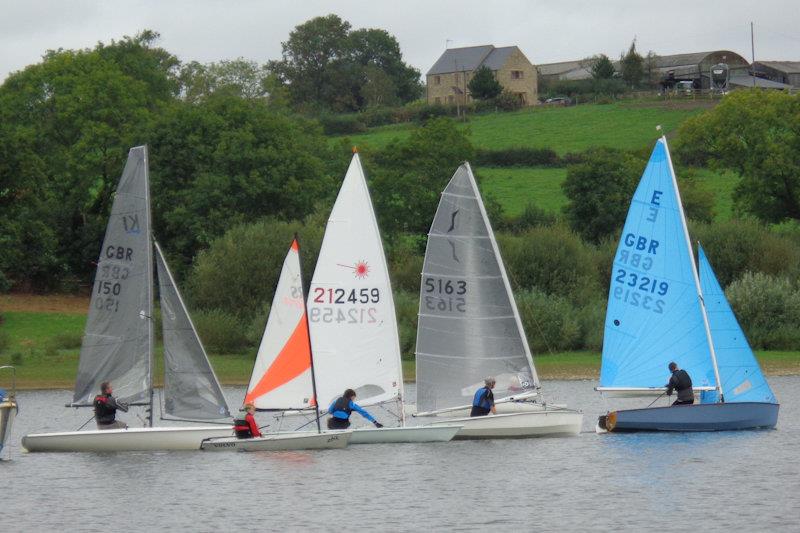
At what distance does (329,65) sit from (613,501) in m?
132

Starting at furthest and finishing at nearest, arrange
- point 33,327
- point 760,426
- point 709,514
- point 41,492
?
1. point 33,327
2. point 760,426
3. point 41,492
4. point 709,514

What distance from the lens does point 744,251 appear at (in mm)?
71375

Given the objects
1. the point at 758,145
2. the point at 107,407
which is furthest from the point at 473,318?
the point at 758,145

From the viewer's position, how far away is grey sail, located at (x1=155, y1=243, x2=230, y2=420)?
35656 millimetres

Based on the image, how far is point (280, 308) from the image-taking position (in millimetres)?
36219

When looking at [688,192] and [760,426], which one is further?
[688,192]

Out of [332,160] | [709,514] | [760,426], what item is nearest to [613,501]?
[709,514]

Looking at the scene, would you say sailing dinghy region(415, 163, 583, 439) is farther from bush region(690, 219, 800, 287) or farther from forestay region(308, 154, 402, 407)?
bush region(690, 219, 800, 287)

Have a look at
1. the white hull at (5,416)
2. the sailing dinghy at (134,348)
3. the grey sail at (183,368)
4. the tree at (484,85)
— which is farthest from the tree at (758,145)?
the white hull at (5,416)

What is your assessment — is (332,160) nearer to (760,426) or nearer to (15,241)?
(15,241)

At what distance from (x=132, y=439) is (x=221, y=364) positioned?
26116 millimetres

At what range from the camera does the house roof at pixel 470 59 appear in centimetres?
15212

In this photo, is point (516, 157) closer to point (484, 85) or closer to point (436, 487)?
point (484, 85)

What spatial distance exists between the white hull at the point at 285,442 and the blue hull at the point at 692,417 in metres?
7.42
